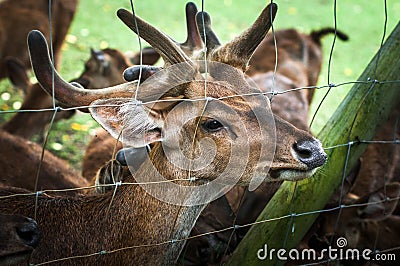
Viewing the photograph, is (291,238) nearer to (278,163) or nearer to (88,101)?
(278,163)

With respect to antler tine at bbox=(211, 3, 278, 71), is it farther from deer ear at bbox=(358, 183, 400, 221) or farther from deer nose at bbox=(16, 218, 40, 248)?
deer ear at bbox=(358, 183, 400, 221)

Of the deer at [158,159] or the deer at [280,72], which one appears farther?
the deer at [280,72]

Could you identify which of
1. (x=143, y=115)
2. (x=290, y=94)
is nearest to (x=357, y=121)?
(x=143, y=115)

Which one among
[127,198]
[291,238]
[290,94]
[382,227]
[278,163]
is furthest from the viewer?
[290,94]

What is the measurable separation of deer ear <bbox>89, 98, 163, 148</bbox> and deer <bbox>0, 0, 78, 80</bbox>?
543 cm

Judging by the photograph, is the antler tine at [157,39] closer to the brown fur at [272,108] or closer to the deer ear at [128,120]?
the deer ear at [128,120]

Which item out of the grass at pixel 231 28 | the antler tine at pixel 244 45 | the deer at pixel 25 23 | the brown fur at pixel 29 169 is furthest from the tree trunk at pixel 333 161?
the deer at pixel 25 23

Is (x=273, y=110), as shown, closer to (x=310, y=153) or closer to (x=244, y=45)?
(x=244, y=45)

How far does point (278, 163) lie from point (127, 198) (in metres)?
0.84

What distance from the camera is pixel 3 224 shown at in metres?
2.85

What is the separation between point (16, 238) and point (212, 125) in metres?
1.08

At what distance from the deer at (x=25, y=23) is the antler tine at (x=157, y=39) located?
5491 mm

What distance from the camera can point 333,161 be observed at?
12.1 feet

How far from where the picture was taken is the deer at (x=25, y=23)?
830 cm
